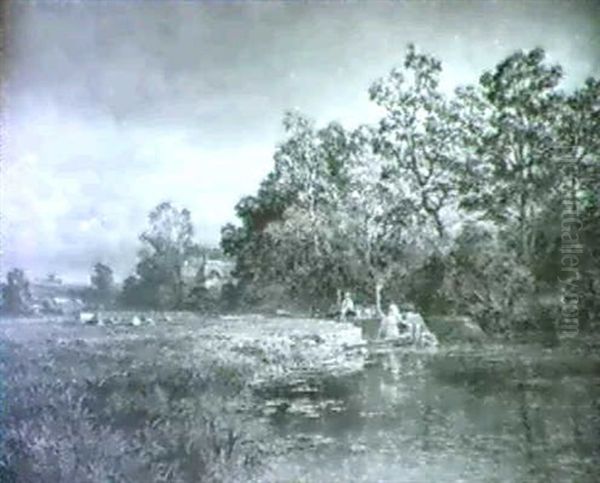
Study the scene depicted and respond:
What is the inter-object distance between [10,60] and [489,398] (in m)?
2.19

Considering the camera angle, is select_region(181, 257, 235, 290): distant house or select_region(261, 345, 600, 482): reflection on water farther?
select_region(181, 257, 235, 290): distant house

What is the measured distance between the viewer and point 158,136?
3.87m

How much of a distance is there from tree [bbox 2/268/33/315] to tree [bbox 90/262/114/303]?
25cm

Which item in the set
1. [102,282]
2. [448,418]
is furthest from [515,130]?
[102,282]

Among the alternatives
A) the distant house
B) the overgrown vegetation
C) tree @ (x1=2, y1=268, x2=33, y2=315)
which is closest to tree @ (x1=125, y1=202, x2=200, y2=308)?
the distant house

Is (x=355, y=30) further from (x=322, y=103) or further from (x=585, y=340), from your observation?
(x=585, y=340)

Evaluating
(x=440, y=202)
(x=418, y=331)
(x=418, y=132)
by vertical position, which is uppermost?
(x=418, y=132)

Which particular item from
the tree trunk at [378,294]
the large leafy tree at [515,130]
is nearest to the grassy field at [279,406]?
the tree trunk at [378,294]

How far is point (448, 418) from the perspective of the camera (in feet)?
12.0

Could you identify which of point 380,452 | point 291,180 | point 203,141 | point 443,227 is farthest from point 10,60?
point 380,452

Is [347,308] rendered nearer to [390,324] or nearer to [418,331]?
[390,324]

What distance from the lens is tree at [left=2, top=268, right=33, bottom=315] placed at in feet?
12.6

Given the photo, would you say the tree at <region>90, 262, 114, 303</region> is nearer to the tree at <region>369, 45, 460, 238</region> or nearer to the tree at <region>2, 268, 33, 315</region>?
the tree at <region>2, 268, 33, 315</region>

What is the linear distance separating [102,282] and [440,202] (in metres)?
1.29
